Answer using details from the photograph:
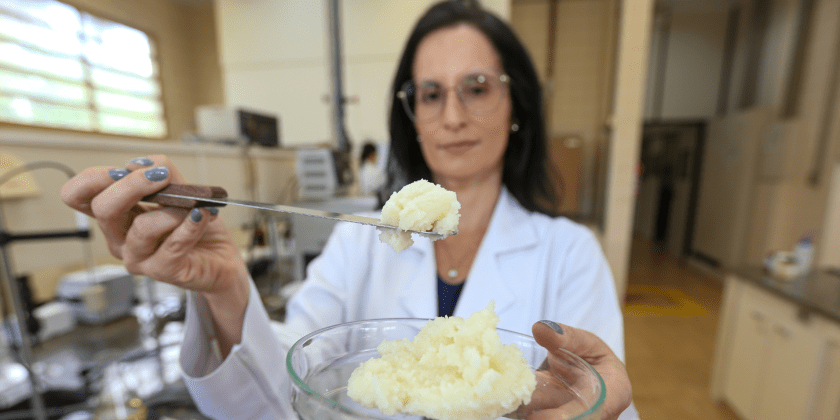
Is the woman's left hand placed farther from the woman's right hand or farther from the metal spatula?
the woman's right hand

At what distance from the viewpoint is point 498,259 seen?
2.36 feet

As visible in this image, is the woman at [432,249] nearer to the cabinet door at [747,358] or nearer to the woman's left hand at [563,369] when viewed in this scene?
the woman's left hand at [563,369]

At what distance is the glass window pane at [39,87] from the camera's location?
0.71m

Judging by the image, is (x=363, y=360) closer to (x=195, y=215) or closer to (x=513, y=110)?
(x=195, y=215)

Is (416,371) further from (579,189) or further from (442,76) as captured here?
(579,189)

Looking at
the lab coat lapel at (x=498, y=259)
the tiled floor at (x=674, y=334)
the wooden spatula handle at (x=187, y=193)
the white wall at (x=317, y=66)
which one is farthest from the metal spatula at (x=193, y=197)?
the white wall at (x=317, y=66)

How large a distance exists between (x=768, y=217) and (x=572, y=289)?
385 cm

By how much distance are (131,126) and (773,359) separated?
244cm

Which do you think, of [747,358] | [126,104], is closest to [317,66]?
[126,104]

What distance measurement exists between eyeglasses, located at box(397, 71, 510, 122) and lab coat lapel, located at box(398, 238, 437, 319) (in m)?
0.31

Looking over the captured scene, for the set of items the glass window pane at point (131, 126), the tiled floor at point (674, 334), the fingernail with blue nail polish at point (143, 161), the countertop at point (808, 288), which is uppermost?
the glass window pane at point (131, 126)

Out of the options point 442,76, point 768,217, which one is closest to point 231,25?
point 442,76

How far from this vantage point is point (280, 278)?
69cm

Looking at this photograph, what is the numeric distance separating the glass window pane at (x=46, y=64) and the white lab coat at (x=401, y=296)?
30.4 inches
